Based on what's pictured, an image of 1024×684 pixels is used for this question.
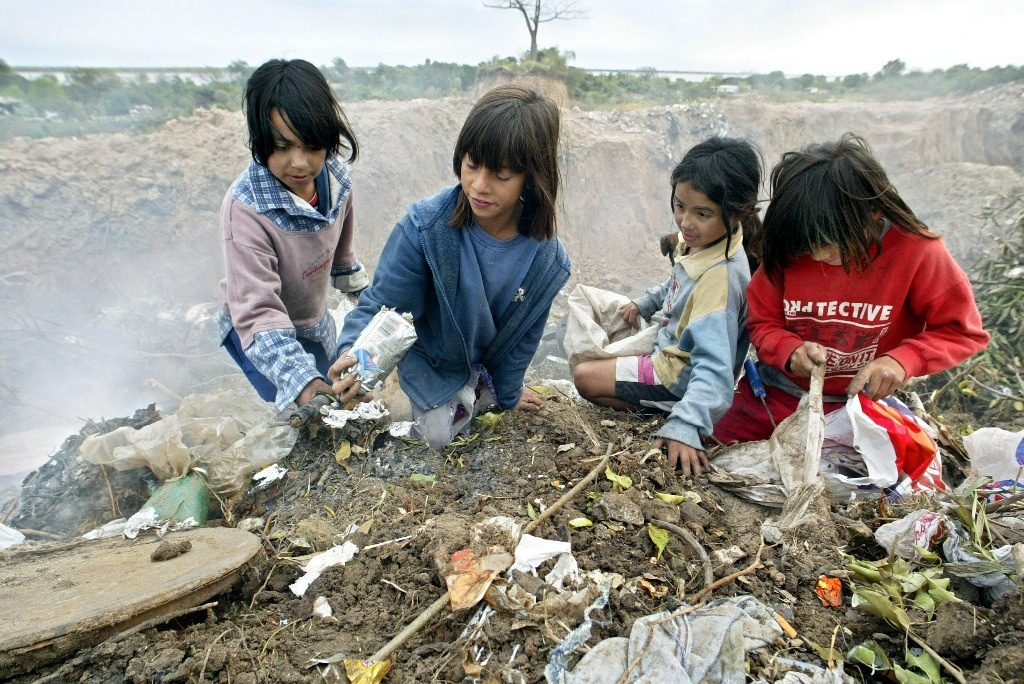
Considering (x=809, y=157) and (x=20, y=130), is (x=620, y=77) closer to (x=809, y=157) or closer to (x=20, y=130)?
(x=20, y=130)

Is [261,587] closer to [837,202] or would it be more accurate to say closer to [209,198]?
[837,202]

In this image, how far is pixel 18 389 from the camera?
16.7 ft

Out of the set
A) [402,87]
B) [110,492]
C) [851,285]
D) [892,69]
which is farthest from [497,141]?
[892,69]

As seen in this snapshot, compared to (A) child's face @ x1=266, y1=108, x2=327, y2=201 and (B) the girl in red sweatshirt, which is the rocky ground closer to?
(B) the girl in red sweatshirt

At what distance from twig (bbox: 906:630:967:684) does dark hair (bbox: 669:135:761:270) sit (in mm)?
1434

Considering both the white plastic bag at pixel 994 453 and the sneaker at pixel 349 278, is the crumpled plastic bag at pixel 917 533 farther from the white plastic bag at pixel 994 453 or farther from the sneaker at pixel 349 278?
the sneaker at pixel 349 278

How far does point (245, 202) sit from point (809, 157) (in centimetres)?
218

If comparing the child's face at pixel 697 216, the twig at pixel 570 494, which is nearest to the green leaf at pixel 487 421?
the twig at pixel 570 494

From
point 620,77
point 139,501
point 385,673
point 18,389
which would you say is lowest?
point 18,389

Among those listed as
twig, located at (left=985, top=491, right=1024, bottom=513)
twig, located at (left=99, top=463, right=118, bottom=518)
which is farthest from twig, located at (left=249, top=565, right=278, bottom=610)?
twig, located at (left=985, top=491, right=1024, bottom=513)

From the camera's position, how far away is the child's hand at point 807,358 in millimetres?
2156

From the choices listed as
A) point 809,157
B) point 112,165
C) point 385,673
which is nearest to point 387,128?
point 112,165

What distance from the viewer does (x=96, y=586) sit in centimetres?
168

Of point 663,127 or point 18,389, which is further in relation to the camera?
point 663,127
